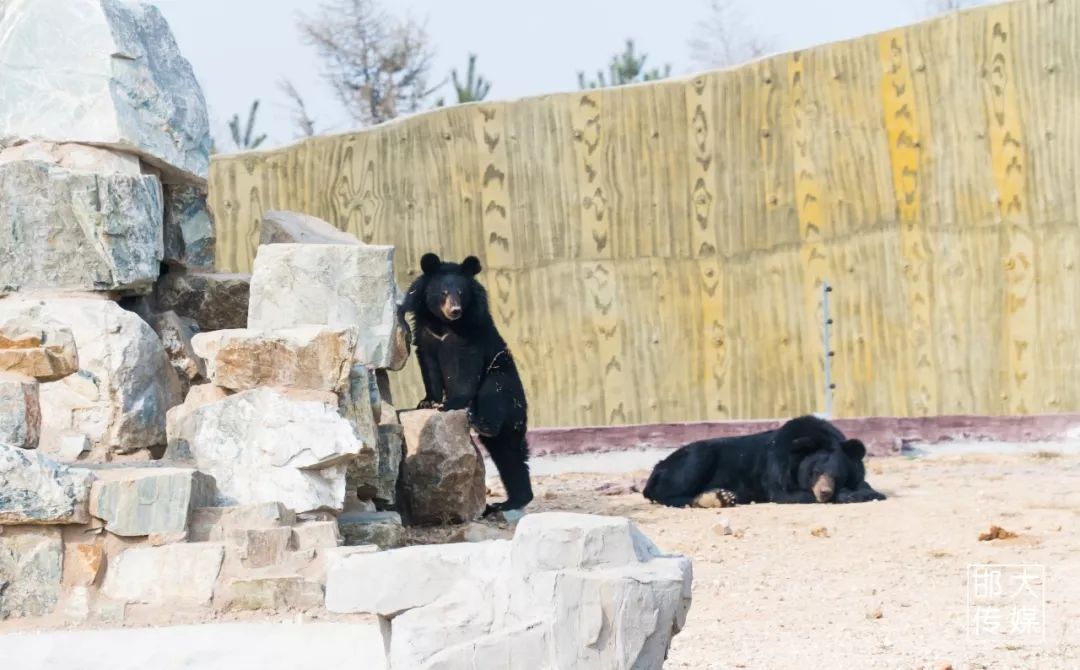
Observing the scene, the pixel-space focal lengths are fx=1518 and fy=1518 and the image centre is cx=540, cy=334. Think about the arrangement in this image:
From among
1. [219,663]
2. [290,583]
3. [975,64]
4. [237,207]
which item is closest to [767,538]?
[290,583]

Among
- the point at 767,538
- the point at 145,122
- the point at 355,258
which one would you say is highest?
the point at 145,122

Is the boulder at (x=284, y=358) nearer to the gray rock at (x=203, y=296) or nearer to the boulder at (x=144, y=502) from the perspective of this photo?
the boulder at (x=144, y=502)

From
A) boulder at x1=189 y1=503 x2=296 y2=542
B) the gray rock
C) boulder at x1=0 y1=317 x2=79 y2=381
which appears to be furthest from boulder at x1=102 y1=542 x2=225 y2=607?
the gray rock

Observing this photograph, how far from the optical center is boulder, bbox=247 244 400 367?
25.0 feet

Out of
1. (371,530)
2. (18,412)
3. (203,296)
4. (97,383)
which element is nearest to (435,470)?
(371,530)

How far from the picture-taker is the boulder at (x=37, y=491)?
18.7 feet

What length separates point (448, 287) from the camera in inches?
345

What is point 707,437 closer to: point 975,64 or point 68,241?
point 975,64

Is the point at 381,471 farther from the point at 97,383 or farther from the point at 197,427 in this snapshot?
the point at 97,383

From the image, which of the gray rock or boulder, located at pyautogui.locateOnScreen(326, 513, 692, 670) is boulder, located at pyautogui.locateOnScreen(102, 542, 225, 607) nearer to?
boulder, located at pyautogui.locateOnScreen(326, 513, 692, 670)

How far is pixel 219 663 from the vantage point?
4.89m

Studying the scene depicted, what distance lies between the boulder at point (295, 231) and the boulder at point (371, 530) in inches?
80.2

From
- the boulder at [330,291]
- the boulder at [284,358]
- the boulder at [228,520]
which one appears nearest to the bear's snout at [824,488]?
the boulder at [330,291]

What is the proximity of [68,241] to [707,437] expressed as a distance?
5.54 meters
